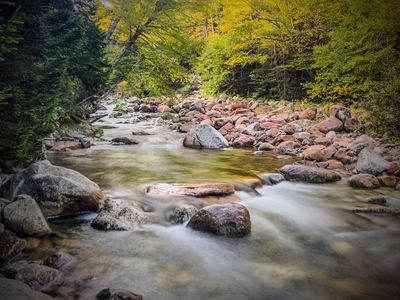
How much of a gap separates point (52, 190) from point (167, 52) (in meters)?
7.45

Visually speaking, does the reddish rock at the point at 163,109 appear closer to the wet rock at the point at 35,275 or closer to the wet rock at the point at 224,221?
the wet rock at the point at 224,221

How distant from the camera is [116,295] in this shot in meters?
3.20

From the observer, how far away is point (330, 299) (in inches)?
138

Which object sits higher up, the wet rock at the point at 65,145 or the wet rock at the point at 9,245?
the wet rock at the point at 65,145

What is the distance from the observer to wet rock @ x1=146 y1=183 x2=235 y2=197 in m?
6.32

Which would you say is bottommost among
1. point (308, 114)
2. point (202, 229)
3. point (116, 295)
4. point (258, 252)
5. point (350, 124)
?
point (258, 252)

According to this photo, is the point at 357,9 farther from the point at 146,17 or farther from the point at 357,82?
the point at 146,17


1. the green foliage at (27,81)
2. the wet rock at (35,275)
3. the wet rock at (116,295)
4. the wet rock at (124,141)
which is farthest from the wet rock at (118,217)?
the wet rock at (124,141)

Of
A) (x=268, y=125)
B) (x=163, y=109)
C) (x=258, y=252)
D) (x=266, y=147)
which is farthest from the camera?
(x=163, y=109)

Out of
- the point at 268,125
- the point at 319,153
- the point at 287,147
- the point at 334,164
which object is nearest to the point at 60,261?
the point at 334,164

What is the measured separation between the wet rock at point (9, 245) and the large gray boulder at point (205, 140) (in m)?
8.30

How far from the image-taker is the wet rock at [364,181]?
7.41m

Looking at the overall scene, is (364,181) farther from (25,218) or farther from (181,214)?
(25,218)

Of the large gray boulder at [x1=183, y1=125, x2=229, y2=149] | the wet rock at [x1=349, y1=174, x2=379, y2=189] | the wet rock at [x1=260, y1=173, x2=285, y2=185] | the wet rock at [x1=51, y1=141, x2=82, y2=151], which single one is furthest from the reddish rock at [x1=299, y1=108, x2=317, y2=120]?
the wet rock at [x1=51, y1=141, x2=82, y2=151]
